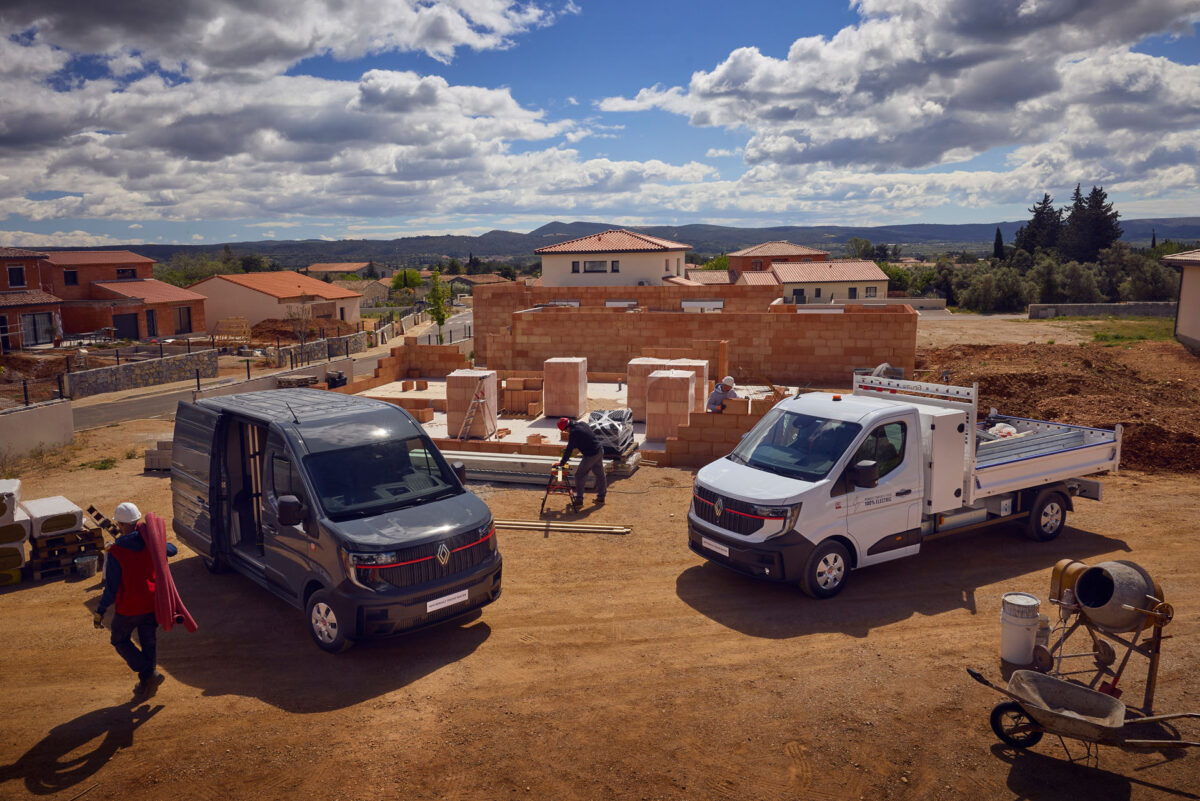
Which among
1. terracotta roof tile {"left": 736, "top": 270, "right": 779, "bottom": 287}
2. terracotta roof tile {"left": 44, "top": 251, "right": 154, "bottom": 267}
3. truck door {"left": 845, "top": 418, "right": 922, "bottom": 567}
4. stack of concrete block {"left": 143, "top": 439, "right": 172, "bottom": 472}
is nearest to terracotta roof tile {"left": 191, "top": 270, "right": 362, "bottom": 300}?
terracotta roof tile {"left": 44, "top": 251, "right": 154, "bottom": 267}

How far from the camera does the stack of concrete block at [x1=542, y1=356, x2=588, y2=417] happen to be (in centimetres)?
1767

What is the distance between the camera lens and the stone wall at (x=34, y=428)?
1566 centimetres

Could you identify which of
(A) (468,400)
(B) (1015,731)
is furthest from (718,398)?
(B) (1015,731)

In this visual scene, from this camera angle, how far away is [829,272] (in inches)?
2360

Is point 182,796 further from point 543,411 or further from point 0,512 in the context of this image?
point 543,411

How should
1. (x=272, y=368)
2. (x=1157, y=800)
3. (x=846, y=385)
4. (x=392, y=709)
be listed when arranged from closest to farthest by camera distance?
(x=1157, y=800)
(x=392, y=709)
(x=846, y=385)
(x=272, y=368)

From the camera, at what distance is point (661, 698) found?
20.4ft

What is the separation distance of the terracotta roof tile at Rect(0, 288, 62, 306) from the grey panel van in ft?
137

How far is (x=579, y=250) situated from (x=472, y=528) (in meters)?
40.7

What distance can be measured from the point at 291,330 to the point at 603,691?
4929cm

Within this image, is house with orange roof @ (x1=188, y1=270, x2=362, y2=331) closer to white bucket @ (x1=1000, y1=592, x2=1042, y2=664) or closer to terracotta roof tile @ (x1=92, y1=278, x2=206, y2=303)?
terracotta roof tile @ (x1=92, y1=278, x2=206, y2=303)

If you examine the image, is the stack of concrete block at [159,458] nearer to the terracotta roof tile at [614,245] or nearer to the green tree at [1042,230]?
the terracotta roof tile at [614,245]

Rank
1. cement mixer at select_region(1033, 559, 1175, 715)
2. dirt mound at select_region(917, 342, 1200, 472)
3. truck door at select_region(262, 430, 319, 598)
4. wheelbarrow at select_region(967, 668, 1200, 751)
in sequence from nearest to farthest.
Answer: wheelbarrow at select_region(967, 668, 1200, 751) < cement mixer at select_region(1033, 559, 1175, 715) < truck door at select_region(262, 430, 319, 598) < dirt mound at select_region(917, 342, 1200, 472)

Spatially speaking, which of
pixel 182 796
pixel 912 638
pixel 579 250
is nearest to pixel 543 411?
pixel 912 638
